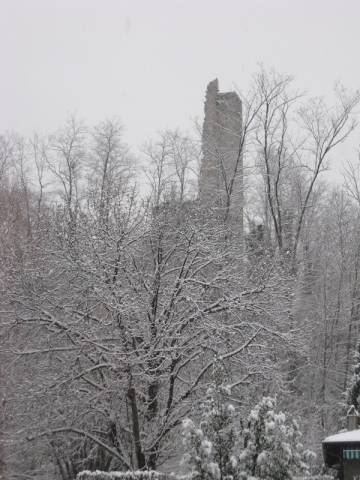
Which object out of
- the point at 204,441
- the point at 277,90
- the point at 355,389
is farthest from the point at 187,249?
the point at 277,90

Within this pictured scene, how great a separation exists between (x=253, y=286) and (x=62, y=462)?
6.19m

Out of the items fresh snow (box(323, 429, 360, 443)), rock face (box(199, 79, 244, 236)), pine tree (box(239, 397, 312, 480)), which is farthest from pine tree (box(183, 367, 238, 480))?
rock face (box(199, 79, 244, 236))

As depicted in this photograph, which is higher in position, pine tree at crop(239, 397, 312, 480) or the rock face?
the rock face

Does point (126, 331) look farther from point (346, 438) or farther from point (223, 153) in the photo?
point (223, 153)

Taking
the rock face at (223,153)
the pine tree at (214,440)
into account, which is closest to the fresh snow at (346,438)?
the pine tree at (214,440)

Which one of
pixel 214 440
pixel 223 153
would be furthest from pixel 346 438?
pixel 223 153

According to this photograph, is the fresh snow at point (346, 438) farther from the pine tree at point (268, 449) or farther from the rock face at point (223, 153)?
the rock face at point (223, 153)

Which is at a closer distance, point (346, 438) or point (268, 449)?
point (268, 449)

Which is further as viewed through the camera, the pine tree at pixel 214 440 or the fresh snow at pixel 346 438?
the fresh snow at pixel 346 438

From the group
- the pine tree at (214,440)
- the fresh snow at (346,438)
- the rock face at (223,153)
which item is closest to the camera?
the pine tree at (214,440)

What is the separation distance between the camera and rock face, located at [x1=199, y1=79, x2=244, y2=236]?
22125 mm

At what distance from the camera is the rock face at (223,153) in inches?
871

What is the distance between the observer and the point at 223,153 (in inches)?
955

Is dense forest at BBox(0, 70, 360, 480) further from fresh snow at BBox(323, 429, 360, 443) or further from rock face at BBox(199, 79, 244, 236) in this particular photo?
rock face at BBox(199, 79, 244, 236)
